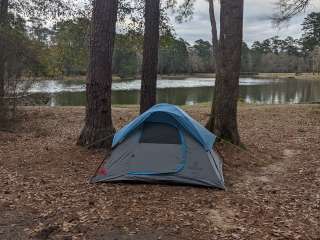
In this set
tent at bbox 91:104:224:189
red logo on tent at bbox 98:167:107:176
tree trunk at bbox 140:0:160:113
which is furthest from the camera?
tree trunk at bbox 140:0:160:113

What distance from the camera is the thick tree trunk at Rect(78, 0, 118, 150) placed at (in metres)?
7.87

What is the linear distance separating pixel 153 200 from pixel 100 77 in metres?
3.15

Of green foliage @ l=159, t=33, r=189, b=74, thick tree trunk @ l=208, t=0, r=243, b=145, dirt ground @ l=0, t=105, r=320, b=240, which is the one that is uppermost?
green foliage @ l=159, t=33, r=189, b=74

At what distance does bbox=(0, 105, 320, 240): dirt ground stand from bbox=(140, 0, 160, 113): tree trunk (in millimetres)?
2014

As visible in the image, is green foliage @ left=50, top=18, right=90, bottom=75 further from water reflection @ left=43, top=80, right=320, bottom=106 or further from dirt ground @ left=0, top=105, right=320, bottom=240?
water reflection @ left=43, top=80, right=320, bottom=106

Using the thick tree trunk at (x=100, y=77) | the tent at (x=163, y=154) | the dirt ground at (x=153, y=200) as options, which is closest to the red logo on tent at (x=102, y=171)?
the tent at (x=163, y=154)

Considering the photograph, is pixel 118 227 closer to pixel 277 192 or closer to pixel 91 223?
pixel 91 223

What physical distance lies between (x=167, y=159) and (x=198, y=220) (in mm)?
1544

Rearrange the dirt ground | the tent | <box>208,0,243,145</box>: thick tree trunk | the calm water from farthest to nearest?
the calm water, <box>208,0,243,145</box>: thick tree trunk, the tent, the dirt ground

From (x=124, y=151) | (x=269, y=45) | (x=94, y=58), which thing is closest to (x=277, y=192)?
(x=124, y=151)

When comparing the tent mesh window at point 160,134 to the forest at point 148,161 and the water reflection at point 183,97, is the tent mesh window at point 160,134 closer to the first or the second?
the forest at point 148,161

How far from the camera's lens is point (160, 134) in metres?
6.58

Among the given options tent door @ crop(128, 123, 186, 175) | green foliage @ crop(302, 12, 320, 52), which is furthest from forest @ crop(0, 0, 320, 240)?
green foliage @ crop(302, 12, 320, 52)

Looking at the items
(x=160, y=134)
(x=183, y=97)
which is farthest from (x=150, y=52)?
(x=183, y=97)
